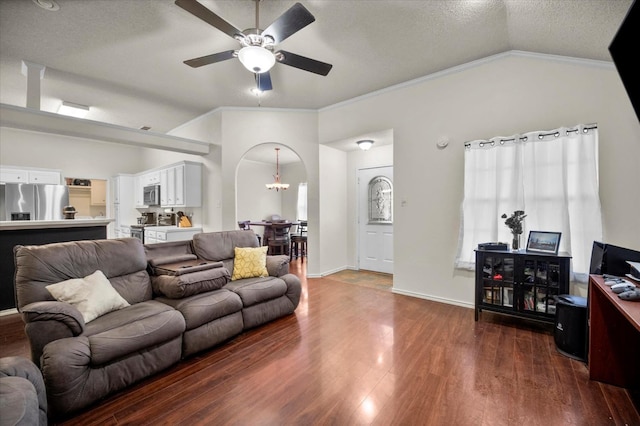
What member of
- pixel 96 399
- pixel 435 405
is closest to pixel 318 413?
pixel 435 405

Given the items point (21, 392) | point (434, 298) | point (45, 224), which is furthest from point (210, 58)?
point (434, 298)

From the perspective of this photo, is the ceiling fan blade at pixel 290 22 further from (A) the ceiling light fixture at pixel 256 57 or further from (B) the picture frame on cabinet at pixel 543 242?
(B) the picture frame on cabinet at pixel 543 242

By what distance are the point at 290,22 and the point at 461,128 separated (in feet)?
8.49

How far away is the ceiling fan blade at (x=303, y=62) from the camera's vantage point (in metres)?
2.62

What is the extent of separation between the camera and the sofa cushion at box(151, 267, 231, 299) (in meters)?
2.55

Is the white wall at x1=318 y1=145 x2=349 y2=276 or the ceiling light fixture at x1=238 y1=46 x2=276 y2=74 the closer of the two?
the ceiling light fixture at x1=238 y1=46 x2=276 y2=74

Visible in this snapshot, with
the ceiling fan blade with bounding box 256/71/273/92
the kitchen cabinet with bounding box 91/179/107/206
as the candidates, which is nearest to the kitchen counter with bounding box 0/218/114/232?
the ceiling fan blade with bounding box 256/71/273/92

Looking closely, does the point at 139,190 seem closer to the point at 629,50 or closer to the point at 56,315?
the point at 56,315

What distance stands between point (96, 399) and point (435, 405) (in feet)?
7.30

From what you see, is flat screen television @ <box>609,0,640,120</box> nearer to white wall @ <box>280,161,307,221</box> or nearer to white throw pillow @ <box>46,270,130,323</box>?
white throw pillow @ <box>46,270,130,323</box>

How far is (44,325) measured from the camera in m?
1.80

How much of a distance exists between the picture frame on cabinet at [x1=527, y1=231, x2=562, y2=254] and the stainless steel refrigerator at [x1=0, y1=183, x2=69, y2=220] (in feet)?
26.3

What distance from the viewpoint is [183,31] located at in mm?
2871

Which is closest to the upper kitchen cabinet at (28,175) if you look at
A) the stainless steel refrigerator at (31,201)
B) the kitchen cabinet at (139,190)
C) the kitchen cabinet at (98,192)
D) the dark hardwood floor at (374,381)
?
the stainless steel refrigerator at (31,201)
